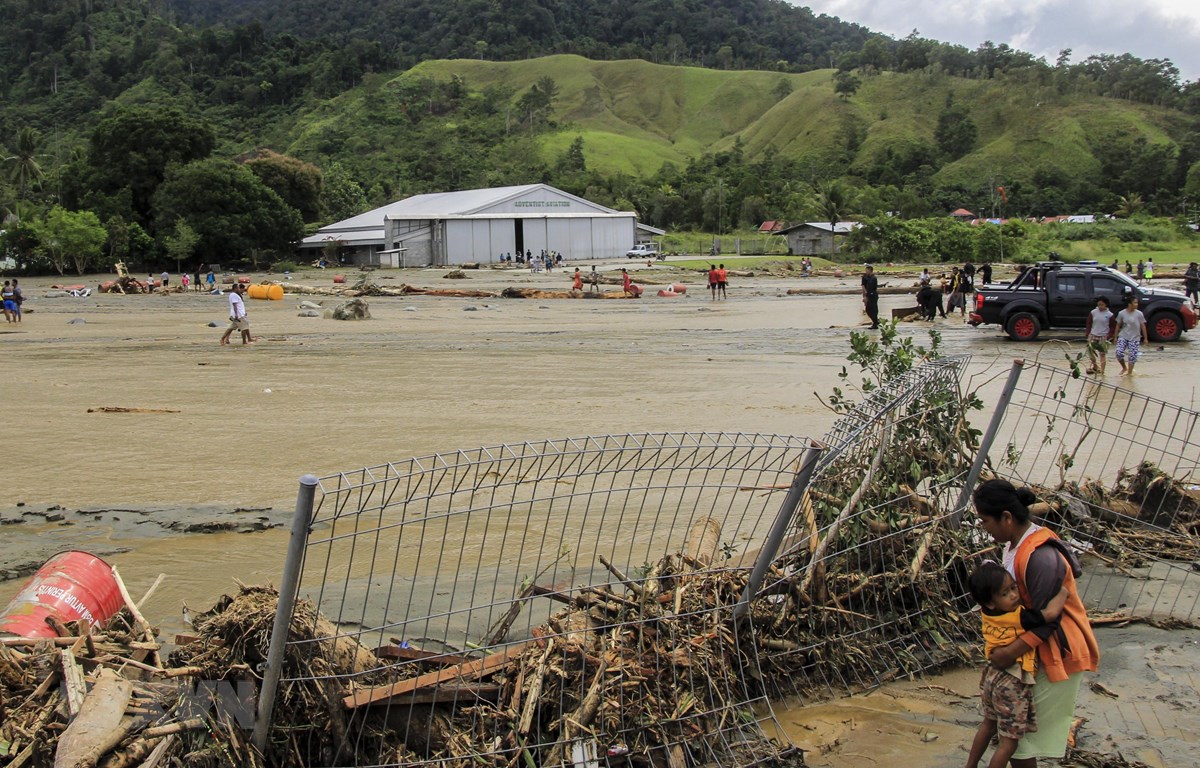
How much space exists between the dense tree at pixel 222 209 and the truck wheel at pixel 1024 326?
54.4 metres

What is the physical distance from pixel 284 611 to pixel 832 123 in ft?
504

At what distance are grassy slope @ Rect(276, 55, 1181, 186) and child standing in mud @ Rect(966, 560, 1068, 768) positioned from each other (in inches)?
4653

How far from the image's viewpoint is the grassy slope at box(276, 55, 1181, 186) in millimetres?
124125

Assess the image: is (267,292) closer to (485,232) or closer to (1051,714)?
(485,232)

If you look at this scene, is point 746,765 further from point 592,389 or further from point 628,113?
point 628,113

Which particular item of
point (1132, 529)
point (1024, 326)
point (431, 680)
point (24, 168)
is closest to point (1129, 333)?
point (1024, 326)

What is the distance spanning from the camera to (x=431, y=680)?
431cm

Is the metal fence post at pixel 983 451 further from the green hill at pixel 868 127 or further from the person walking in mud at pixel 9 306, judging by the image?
the green hill at pixel 868 127

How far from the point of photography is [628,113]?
19288cm

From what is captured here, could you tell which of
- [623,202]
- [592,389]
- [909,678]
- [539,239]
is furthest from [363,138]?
[909,678]

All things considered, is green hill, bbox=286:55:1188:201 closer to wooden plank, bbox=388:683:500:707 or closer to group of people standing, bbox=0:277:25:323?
group of people standing, bbox=0:277:25:323

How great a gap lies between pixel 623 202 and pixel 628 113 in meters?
102

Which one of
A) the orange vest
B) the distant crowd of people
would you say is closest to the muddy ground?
the orange vest

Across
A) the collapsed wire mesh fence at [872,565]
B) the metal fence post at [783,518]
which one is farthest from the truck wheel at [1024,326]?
the metal fence post at [783,518]
